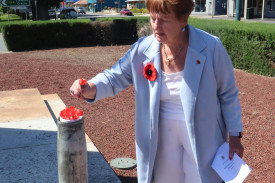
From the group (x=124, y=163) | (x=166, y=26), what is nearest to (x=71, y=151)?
(x=166, y=26)

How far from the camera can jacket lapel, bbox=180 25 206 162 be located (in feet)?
6.82

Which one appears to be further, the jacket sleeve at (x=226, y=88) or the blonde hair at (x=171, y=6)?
the jacket sleeve at (x=226, y=88)

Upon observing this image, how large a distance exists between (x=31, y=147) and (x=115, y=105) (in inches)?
115

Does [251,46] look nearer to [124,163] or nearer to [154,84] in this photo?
[124,163]

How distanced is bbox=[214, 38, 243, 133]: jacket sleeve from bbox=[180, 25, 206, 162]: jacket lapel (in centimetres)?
10

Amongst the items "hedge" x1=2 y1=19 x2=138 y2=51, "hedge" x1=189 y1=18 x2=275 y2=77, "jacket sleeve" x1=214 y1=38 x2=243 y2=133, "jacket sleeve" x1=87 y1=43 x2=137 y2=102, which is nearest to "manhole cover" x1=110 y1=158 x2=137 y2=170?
"jacket sleeve" x1=87 y1=43 x2=137 y2=102

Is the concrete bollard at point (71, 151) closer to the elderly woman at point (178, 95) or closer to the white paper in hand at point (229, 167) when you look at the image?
the elderly woman at point (178, 95)

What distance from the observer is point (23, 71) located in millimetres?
10797

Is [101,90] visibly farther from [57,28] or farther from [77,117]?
[57,28]

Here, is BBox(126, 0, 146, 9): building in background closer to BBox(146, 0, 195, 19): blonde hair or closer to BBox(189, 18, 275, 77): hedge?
BBox(189, 18, 275, 77): hedge

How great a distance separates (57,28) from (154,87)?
54.7 feet

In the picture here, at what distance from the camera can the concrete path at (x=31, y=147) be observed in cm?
383

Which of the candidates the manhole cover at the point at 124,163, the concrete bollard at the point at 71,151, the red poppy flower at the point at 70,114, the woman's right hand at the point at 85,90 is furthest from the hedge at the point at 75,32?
the woman's right hand at the point at 85,90

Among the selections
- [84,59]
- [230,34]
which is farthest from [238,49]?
[84,59]
